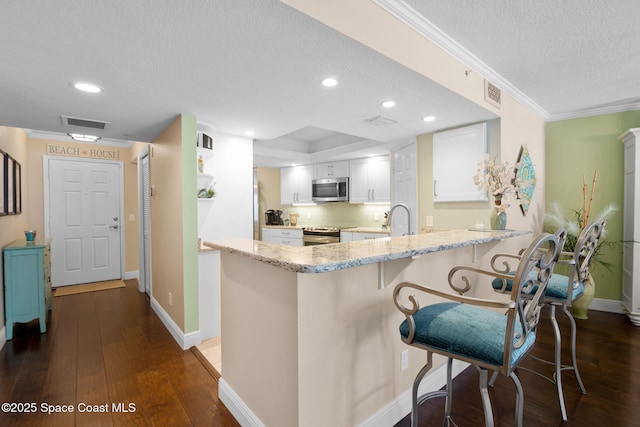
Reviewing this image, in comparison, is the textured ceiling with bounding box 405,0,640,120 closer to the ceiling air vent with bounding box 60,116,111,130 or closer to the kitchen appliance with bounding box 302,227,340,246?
the ceiling air vent with bounding box 60,116,111,130

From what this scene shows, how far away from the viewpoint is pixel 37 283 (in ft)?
10.3

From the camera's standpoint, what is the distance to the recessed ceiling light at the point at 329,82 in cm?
207

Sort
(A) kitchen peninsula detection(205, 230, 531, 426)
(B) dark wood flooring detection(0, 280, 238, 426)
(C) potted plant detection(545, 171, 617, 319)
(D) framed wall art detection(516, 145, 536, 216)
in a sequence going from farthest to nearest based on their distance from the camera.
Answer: (C) potted plant detection(545, 171, 617, 319)
(D) framed wall art detection(516, 145, 536, 216)
(B) dark wood flooring detection(0, 280, 238, 426)
(A) kitchen peninsula detection(205, 230, 531, 426)

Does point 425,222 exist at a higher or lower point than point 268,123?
lower

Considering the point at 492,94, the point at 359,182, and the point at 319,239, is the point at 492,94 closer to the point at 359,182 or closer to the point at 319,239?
the point at 359,182

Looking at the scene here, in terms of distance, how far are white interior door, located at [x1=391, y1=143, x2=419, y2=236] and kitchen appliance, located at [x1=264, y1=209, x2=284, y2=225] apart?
3279 mm

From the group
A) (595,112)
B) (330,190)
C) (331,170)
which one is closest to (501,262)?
(595,112)

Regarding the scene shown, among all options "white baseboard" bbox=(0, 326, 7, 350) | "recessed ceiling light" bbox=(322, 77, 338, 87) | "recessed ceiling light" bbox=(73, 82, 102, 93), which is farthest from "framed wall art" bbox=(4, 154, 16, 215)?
"recessed ceiling light" bbox=(322, 77, 338, 87)

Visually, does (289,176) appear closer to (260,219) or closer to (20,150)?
(260,219)

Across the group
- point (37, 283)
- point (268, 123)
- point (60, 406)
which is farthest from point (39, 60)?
point (37, 283)

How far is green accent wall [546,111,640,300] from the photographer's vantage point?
3.65m

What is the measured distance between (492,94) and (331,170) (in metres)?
3.45

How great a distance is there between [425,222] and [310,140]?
120 inches

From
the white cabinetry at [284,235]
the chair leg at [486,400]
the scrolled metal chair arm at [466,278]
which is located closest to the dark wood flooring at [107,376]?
the chair leg at [486,400]
